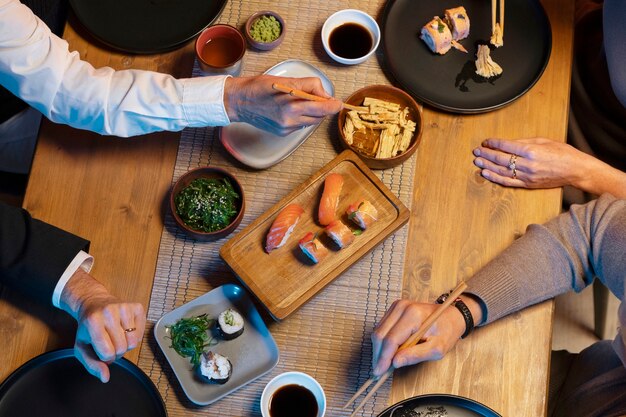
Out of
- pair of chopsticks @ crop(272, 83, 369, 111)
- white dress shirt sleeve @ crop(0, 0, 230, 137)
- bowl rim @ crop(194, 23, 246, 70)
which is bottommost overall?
white dress shirt sleeve @ crop(0, 0, 230, 137)

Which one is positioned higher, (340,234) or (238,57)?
(238,57)

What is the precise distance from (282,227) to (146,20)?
33.8 inches

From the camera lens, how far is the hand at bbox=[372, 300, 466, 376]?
182cm

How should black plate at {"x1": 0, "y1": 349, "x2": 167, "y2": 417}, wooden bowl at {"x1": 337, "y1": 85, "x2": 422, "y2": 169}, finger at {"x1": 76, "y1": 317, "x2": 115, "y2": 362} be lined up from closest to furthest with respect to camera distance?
finger at {"x1": 76, "y1": 317, "x2": 115, "y2": 362}, black plate at {"x1": 0, "y1": 349, "x2": 167, "y2": 417}, wooden bowl at {"x1": 337, "y1": 85, "x2": 422, "y2": 169}

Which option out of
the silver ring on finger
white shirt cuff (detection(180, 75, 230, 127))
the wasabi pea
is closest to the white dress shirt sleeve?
white shirt cuff (detection(180, 75, 230, 127))

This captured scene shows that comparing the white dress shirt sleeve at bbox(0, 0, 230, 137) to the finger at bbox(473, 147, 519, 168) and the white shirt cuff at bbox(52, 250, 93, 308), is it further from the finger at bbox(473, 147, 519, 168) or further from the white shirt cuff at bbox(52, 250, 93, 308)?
the finger at bbox(473, 147, 519, 168)

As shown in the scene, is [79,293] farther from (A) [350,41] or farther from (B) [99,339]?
(A) [350,41]

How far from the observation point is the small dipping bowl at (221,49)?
6.81 ft

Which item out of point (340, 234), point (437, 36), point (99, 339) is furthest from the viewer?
point (437, 36)

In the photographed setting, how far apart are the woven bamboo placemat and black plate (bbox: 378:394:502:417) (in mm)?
58

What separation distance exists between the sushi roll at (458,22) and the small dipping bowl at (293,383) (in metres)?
1.14

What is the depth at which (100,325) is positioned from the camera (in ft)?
5.89

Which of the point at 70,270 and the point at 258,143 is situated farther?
the point at 258,143

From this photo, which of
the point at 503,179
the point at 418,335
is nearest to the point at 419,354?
the point at 418,335
